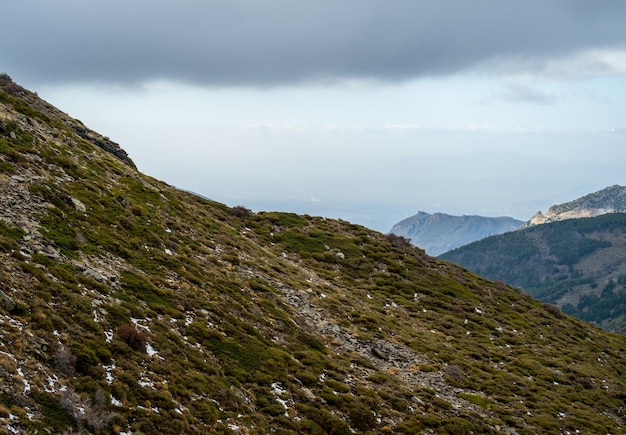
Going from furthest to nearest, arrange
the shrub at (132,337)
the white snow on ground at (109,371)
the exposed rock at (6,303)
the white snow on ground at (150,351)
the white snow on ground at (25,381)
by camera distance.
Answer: the white snow on ground at (150,351) < the shrub at (132,337) < the exposed rock at (6,303) < the white snow on ground at (109,371) < the white snow on ground at (25,381)

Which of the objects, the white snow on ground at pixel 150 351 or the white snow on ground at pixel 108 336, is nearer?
the white snow on ground at pixel 108 336

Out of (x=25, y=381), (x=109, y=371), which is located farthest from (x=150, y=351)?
(x=25, y=381)

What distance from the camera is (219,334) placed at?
1068 inches

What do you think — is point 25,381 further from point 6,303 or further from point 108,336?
point 108,336

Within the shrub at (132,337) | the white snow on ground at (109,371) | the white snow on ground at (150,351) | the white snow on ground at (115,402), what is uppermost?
the shrub at (132,337)

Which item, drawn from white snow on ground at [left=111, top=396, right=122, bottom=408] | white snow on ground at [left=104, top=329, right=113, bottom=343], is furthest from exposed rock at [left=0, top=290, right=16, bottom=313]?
white snow on ground at [left=111, top=396, right=122, bottom=408]

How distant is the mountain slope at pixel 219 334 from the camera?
1869 cm

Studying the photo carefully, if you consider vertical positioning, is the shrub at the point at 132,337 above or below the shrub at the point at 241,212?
below

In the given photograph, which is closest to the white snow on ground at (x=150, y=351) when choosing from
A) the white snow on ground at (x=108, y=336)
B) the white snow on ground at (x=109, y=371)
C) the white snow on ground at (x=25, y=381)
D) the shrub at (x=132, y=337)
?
the shrub at (x=132, y=337)

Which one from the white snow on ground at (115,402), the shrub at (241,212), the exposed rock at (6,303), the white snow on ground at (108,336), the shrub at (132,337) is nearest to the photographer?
the white snow on ground at (115,402)

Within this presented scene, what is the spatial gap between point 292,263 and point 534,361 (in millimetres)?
26164

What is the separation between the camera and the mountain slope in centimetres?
1869

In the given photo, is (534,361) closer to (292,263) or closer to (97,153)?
(292,263)

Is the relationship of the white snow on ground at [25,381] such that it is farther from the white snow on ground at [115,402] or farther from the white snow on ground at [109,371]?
the white snow on ground at [109,371]
